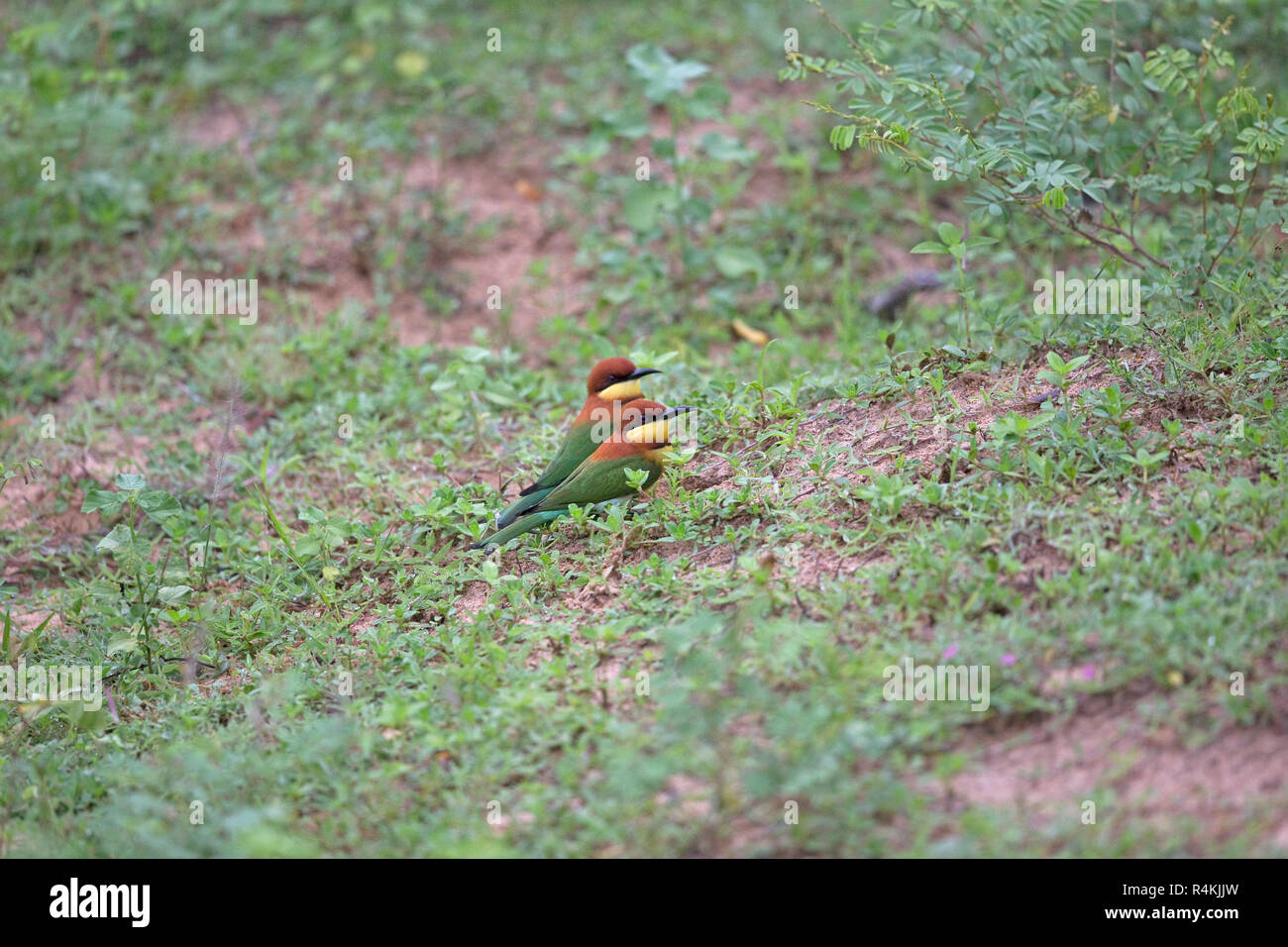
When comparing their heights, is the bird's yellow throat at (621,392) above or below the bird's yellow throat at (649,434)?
above

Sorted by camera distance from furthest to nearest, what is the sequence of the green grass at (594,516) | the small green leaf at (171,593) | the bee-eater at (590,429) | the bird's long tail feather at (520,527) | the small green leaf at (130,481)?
1. the bee-eater at (590,429)
2. the bird's long tail feather at (520,527)
3. the small green leaf at (171,593)
4. the small green leaf at (130,481)
5. the green grass at (594,516)

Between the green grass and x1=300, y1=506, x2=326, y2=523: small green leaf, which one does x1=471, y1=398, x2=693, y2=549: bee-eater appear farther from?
x1=300, y1=506, x2=326, y2=523: small green leaf

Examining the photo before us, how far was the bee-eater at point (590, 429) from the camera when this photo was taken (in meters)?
4.61

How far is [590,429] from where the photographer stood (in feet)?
15.5

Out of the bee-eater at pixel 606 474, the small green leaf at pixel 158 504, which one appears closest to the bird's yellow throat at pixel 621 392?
the bee-eater at pixel 606 474

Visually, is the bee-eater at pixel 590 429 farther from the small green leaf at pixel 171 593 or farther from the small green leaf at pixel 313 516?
the small green leaf at pixel 171 593

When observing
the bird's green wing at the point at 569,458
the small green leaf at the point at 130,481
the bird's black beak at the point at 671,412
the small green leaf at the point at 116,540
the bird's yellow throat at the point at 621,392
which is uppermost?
the bird's yellow throat at the point at 621,392

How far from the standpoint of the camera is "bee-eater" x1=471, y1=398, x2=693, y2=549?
4.47 meters

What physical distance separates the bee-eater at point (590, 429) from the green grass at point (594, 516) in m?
0.17

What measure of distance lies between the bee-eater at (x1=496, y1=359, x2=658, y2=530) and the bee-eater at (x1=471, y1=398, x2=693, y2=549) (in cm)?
5

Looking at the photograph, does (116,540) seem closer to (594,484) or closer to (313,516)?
(313,516)

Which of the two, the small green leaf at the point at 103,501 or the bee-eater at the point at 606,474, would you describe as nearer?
the small green leaf at the point at 103,501

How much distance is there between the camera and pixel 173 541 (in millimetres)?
4926

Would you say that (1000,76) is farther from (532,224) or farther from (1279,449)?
(532,224)
